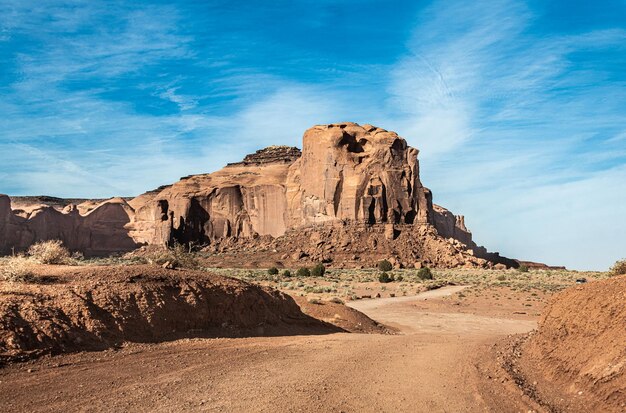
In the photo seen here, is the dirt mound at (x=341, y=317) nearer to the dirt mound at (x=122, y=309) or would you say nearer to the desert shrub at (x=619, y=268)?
the dirt mound at (x=122, y=309)

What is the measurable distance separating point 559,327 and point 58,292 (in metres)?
10.1

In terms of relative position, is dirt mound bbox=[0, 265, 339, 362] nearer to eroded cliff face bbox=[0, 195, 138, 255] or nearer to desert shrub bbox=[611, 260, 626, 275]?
desert shrub bbox=[611, 260, 626, 275]

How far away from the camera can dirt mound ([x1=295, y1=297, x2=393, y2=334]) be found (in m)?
20.1

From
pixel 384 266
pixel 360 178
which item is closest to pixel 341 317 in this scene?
pixel 384 266

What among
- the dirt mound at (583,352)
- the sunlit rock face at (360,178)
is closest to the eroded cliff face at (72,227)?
the sunlit rock face at (360,178)

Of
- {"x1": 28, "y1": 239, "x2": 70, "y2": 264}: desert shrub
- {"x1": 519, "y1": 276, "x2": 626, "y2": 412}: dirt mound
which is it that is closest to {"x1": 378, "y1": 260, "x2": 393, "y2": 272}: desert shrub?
{"x1": 28, "y1": 239, "x2": 70, "y2": 264}: desert shrub

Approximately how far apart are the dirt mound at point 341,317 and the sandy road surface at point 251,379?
6.51 m

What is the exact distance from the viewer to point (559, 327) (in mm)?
10266

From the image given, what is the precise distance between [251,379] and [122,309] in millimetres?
4086

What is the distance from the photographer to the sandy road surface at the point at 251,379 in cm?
764

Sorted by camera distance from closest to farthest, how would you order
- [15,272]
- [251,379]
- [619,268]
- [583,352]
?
[583,352] < [251,379] < [15,272] < [619,268]

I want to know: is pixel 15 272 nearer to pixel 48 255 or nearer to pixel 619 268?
pixel 48 255

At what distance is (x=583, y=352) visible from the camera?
8.53 metres

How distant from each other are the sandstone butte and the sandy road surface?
60.8 metres
